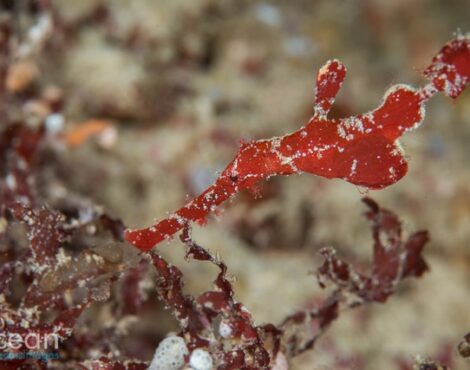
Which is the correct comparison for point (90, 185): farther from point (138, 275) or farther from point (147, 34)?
point (138, 275)

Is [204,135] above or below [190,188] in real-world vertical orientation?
above

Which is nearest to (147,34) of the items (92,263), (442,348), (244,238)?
(244,238)
